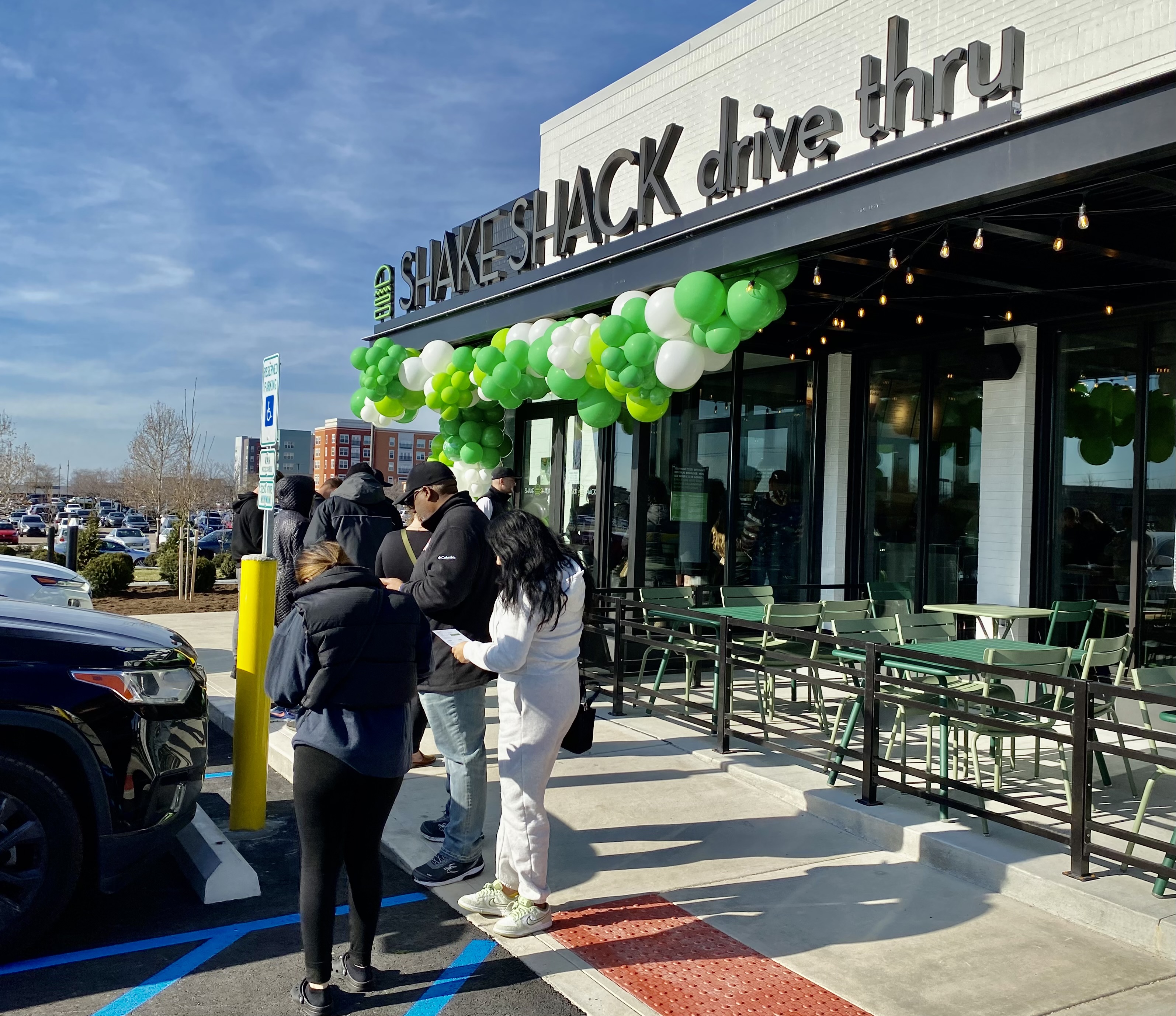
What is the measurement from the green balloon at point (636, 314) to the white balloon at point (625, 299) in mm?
49

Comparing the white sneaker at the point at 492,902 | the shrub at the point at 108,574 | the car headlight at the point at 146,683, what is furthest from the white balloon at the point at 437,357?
the shrub at the point at 108,574

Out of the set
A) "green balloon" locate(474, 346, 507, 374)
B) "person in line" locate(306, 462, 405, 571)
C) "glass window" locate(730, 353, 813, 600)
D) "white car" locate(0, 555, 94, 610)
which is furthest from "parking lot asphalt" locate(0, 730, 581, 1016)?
"glass window" locate(730, 353, 813, 600)

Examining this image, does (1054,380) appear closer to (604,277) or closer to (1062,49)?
(1062,49)

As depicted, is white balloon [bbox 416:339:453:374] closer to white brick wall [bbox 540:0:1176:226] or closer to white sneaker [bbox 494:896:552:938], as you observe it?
white brick wall [bbox 540:0:1176:226]

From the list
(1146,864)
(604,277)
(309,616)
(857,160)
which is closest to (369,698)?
(309,616)

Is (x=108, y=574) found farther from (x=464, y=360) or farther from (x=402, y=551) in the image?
(x=402, y=551)

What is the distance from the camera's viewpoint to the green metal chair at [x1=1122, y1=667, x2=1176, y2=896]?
164 inches

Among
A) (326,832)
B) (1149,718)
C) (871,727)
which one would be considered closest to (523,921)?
(326,832)

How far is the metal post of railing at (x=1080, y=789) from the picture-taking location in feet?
14.2

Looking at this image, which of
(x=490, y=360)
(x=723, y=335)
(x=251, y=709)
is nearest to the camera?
(x=251, y=709)

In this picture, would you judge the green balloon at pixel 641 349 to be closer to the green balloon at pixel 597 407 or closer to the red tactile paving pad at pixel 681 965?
the green balloon at pixel 597 407

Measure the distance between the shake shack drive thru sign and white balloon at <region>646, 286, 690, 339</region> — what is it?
109 centimetres

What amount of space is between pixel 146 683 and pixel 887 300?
20.9ft

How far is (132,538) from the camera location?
42031 millimetres
